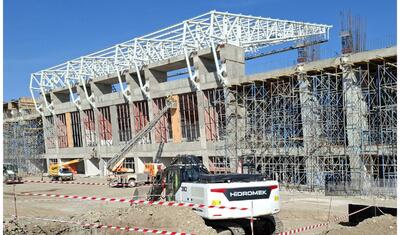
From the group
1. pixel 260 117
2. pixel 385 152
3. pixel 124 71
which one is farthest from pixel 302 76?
pixel 124 71

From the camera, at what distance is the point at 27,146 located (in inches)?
2586

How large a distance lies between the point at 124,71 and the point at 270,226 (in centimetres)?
3605

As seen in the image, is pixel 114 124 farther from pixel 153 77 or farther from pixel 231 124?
pixel 231 124

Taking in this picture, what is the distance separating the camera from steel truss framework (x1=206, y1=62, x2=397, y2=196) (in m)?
27.6

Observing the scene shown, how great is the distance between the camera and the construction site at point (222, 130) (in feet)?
47.8

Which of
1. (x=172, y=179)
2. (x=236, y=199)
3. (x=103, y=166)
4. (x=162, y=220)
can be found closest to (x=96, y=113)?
(x=103, y=166)

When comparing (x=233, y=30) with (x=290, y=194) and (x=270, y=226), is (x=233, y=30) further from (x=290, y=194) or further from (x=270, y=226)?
(x=270, y=226)

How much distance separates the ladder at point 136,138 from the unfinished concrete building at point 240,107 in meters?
0.89

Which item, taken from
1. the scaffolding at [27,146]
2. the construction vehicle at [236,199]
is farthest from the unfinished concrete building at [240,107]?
the construction vehicle at [236,199]

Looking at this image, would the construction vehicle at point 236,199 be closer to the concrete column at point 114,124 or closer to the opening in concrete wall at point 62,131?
the concrete column at point 114,124

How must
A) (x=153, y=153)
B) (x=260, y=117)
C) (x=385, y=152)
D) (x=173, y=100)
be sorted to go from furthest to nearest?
(x=153, y=153) → (x=173, y=100) → (x=260, y=117) → (x=385, y=152)

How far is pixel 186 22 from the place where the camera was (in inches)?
1545

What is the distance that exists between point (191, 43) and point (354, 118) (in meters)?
17.6

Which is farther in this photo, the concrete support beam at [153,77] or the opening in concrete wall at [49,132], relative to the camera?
the opening in concrete wall at [49,132]
